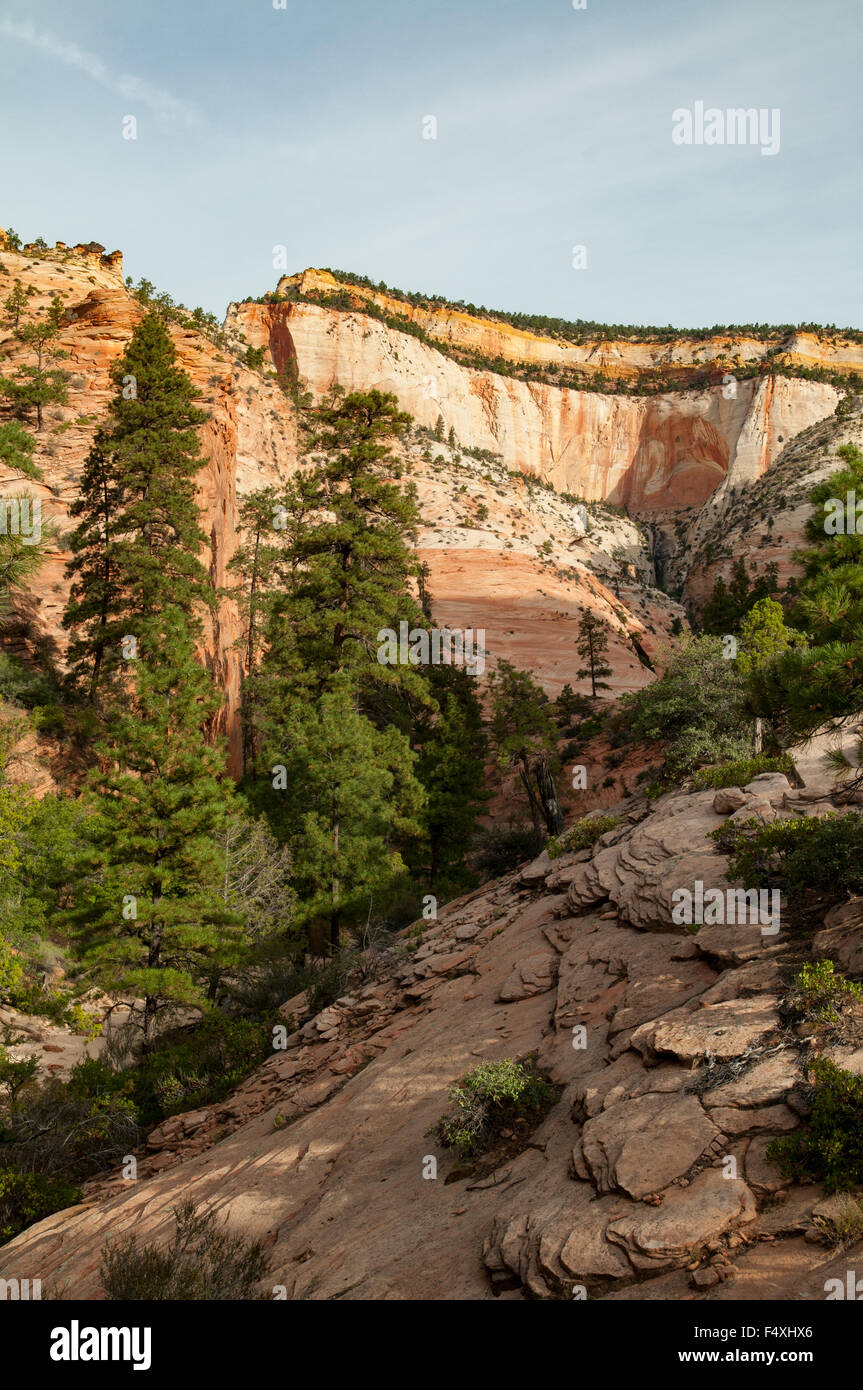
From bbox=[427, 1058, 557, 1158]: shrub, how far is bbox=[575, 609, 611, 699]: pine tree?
40.0 metres

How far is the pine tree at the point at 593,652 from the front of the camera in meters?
49.9

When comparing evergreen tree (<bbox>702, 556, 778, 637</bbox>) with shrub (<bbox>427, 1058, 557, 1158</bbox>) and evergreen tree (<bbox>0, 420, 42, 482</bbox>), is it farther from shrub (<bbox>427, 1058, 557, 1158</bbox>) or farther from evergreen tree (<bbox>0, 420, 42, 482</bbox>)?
shrub (<bbox>427, 1058, 557, 1158</bbox>)

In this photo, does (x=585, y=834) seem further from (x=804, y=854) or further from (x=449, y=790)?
(x=449, y=790)

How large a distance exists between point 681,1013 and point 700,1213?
2.62 m

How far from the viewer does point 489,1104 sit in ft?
28.4

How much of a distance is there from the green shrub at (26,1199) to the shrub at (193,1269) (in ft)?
16.3

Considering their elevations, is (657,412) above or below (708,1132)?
above

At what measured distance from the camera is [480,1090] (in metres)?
8.70

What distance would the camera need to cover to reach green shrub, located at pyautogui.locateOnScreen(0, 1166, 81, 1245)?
1269cm

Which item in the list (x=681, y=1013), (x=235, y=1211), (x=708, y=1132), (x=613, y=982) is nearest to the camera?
(x=708, y=1132)

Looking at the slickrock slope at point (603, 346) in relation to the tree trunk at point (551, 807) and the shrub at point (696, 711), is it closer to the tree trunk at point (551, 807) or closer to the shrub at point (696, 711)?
the tree trunk at point (551, 807)
